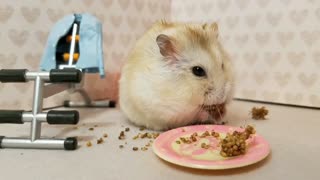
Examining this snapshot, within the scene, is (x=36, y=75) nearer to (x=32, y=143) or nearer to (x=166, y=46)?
(x=32, y=143)

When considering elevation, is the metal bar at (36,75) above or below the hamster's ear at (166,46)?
below

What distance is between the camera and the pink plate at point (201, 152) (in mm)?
693

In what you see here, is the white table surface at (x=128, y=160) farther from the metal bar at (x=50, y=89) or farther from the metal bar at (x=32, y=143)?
the metal bar at (x=50, y=89)

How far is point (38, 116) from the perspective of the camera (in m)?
0.87

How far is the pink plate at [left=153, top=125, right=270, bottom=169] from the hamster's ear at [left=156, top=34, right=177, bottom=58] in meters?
0.24

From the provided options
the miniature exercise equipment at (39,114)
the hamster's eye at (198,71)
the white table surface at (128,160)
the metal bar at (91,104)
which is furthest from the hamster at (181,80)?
the metal bar at (91,104)

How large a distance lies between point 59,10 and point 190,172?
1.04 meters

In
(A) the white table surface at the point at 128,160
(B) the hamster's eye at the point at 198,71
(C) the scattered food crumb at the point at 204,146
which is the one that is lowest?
(A) the white table surface at the point at 128,160

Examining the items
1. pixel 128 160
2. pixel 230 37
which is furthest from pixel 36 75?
pixel 230 37

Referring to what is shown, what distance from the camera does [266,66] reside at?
1.60 meters

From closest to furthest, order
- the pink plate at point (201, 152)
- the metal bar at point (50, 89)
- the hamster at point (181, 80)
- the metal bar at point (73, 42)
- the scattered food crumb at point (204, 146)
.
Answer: the pink plate at point (201, 152) < the scattered food crumb at point (204, 146) < the hamster at point (181, 80) < the metal bar at point (50, 89) < the metal bar at point (73, 42)

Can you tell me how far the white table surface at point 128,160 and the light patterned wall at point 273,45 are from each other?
42cm

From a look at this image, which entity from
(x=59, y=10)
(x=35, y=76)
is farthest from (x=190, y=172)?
(x=59, y=10)

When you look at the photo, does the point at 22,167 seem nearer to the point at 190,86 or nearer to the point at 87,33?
the point at 190,86
